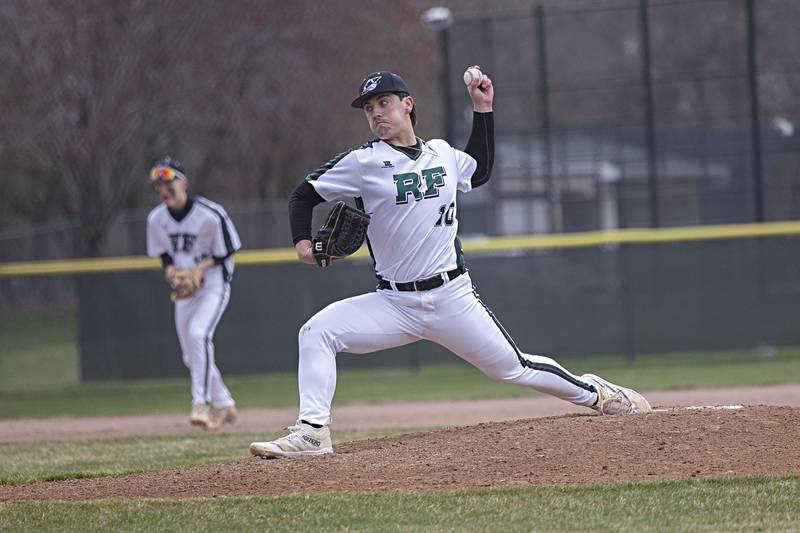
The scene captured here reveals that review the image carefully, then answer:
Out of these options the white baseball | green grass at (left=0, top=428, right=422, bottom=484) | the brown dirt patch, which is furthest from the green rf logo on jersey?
the brown dirt patch

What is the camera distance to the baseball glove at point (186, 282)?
9.62 m

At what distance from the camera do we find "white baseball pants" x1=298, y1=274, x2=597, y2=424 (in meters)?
5.97

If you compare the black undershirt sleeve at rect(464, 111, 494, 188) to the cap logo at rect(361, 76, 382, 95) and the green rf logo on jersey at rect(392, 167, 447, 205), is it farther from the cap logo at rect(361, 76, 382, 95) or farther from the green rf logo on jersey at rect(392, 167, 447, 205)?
the cap logo at rect(361, 76, 382, 95)

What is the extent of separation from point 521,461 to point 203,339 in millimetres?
4435

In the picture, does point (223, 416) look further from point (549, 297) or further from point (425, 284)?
point (549, 297)

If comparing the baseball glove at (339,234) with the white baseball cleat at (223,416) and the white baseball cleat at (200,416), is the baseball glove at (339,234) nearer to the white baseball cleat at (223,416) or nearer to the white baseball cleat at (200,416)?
the white baseball cleat at (200,416)

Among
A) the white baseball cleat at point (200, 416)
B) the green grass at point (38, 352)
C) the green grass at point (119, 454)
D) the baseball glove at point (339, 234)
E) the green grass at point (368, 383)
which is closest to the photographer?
the baseball glove at point (339, 234)

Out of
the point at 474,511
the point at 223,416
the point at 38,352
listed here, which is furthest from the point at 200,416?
the point at 38,352

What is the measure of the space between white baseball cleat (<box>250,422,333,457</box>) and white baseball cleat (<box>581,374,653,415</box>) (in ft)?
5.01

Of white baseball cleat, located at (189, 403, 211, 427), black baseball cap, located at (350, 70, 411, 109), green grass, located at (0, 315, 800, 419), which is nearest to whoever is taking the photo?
black baseball cap, located at (350, 70, 411, 109)

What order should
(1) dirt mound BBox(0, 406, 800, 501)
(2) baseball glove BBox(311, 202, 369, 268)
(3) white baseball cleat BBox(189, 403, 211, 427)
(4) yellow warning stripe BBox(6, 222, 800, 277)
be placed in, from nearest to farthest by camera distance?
(1) dirt mound BBox(0, 406, 800, 501) < (2) baseball glove BBox(311, 202, 369, 268) < (3) white baseball cleat BBox(189, 403, 211, 427) < (4) yellow warning stripe BBox(6, 222, 800, 277)

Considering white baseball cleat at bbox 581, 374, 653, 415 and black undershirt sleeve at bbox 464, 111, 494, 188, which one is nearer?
black undershirt sleeve at bbox 464, 111, 494, 188

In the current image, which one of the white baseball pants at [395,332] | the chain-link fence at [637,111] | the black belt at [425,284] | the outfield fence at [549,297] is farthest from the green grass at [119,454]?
the chain-link fence at [637,111]

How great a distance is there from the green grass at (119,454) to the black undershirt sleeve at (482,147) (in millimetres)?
2435
